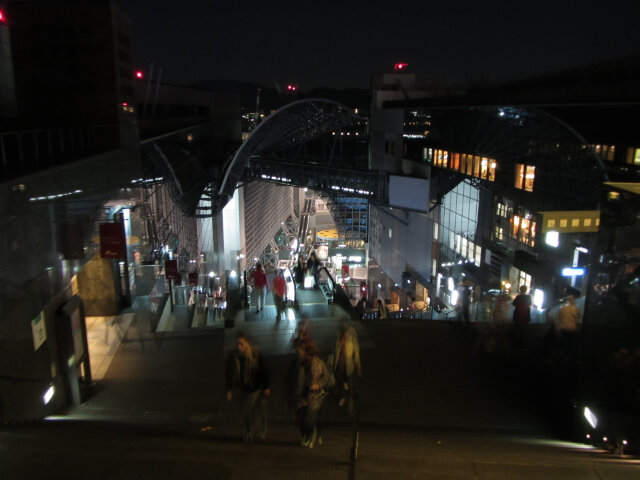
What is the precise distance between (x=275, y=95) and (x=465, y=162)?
6438 cm

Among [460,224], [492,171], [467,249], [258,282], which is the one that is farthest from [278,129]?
[258,282]

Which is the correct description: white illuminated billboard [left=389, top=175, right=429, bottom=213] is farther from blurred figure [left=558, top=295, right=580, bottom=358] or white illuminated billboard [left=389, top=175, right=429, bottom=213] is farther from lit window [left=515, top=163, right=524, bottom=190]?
blurred figure [left=558, top=295, right=580, bottom=358]

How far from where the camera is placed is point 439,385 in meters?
7.07

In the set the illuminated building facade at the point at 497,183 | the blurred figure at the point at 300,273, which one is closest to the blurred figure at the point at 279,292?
the blurred figure at the point at 300,273

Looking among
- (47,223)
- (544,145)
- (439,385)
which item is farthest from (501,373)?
(544,145)

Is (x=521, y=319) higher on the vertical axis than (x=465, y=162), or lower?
lower

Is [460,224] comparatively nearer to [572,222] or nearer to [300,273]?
[572,222]

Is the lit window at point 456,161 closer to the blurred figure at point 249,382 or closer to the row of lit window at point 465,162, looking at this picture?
the row of lit window at point 465,162

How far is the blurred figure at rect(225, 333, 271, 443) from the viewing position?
493cm

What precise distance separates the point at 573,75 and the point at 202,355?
14.8 metres

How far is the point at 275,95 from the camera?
82.4m

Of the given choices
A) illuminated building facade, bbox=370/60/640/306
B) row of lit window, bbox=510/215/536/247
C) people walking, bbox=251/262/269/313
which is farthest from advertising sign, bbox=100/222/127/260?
row of lit window, bbox=510/215/536/247

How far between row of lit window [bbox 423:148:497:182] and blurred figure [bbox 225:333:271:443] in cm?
1784

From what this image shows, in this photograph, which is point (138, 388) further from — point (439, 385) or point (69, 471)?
point (439, 385)
